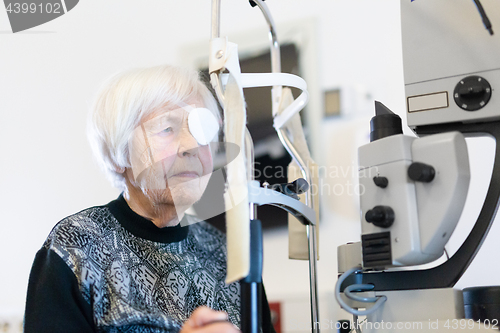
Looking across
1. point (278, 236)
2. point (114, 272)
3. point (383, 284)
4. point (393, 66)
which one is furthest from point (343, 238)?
point (114, 272)

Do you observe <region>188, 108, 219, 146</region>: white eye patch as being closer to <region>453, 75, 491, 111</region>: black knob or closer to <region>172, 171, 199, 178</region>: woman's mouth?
<region>172, 171, 199, 178</region>: woman's mouth

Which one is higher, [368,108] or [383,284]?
[368,108]

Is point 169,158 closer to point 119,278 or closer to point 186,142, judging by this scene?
point 186,142

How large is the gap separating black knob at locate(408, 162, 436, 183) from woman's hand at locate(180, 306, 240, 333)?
1.20 ft

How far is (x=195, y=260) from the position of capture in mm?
1125

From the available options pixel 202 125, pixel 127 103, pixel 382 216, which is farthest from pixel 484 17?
pixel 127 103

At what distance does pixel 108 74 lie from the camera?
5.60 feet

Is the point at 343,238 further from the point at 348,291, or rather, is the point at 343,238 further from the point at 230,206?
the point at 230,206

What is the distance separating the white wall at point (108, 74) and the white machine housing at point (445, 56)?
671 millimetres

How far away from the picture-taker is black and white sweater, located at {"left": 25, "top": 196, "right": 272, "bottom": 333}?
0.87 meters

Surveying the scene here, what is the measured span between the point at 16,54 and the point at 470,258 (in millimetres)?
1912

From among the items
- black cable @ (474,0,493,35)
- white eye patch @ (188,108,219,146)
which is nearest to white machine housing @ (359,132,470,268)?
black cable @ (474,0,493,35)

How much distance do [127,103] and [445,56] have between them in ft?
2.30

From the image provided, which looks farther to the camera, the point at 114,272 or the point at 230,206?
the point at 114,272
